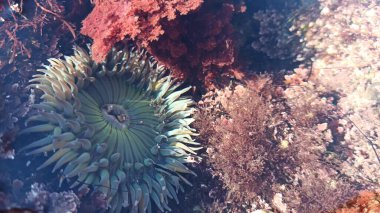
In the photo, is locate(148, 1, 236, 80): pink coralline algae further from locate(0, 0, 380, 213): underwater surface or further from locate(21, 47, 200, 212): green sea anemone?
locate(21, 47, 200, 212): green sea anemone

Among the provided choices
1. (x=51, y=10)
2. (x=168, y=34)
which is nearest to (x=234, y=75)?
(x=168, y=34)

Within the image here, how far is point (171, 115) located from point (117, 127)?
801 mm

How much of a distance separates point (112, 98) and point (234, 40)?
A: 6.71 feet

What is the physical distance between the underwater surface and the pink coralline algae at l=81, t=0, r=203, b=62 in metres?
0.01

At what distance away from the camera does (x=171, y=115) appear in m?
4.85

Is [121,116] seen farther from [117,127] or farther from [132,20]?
[132,20]

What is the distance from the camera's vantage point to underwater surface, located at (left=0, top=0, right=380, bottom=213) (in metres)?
4.01

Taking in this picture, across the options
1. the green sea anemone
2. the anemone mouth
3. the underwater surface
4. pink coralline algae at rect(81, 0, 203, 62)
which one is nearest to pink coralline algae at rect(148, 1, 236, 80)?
the underwater surface

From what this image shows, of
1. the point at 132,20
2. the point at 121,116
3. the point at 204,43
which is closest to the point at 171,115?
the point at 121,116

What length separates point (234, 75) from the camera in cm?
546

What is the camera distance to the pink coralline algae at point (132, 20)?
4.27m

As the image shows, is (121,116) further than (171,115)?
Result: No

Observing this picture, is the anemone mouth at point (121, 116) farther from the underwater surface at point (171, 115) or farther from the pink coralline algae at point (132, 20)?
the pink coralline algae at point (132, 20)

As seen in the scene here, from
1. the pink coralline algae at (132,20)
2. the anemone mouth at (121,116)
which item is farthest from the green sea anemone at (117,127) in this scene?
the pink coralline algae at (132,20)
